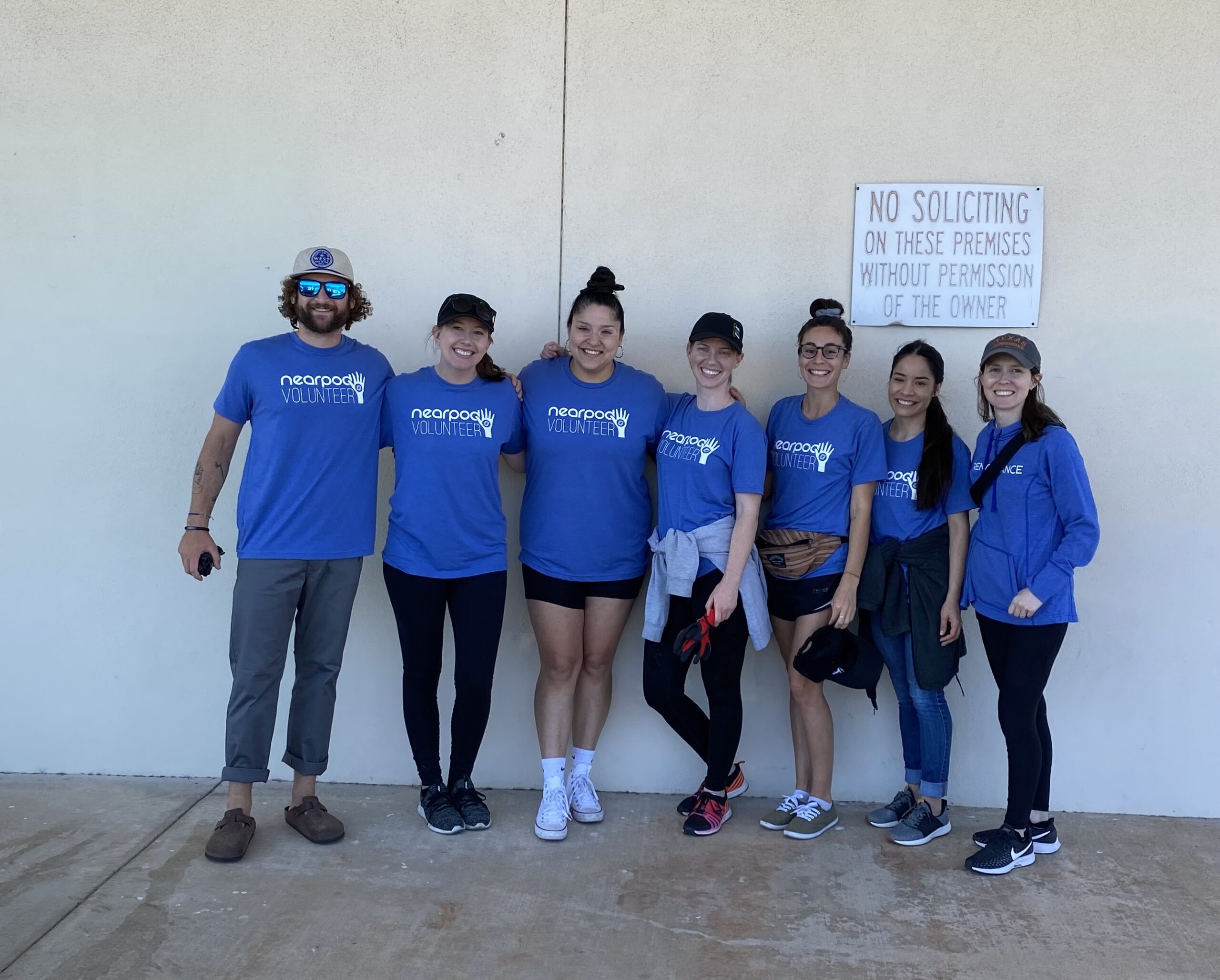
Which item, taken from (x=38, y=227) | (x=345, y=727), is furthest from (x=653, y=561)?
(x=38, y=227)

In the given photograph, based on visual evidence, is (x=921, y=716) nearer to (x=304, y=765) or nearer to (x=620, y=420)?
(x=620, y=420)

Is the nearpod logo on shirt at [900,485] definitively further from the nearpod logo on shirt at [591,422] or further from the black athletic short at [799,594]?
the nearpod logo on shirt at [591,422]

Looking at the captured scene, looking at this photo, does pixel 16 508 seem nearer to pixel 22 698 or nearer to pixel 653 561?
pixel 22 698

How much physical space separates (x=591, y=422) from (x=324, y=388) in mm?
850

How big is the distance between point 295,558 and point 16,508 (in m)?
1.37

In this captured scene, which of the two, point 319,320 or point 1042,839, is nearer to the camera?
point 319,320

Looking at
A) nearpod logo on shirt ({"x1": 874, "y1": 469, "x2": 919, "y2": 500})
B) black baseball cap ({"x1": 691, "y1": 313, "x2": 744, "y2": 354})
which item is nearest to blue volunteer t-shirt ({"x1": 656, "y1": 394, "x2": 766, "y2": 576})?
black baseball cap ({"x1": 691, "y1": 313, "x2": 744, "y2": 354})

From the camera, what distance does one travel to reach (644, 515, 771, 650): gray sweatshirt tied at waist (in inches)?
133

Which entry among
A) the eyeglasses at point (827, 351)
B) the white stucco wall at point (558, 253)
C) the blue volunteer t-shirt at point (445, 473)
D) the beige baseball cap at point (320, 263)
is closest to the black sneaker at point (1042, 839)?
the white stucco wall at point (558, 253)

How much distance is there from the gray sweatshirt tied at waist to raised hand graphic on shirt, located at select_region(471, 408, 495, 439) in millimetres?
665

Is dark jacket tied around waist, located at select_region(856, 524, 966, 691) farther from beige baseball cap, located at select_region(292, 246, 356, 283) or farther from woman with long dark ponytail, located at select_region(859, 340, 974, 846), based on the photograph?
beige baseball cap, located at select_region(292, 246, 356, 283)

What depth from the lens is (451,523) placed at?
11.0 ft

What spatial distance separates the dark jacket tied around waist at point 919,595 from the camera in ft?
11.2

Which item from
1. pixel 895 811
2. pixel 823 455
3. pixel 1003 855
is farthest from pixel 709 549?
pixel 1003 855
